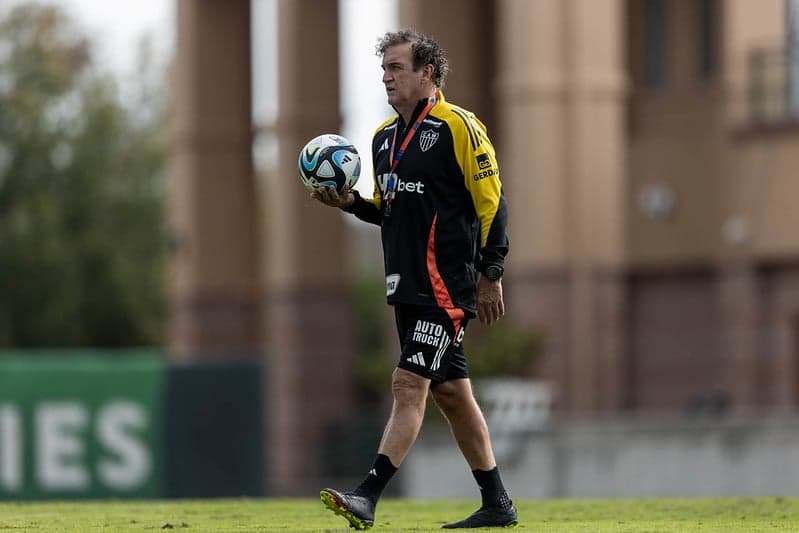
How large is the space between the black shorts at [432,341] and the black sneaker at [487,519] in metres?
0.67

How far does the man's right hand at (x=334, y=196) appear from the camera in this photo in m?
10.0

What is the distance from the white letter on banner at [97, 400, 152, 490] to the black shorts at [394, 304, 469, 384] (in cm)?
1355

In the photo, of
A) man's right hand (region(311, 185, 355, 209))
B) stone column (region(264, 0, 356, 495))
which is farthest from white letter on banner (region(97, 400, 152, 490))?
man's right hand (region(311, 185, 355, 209))

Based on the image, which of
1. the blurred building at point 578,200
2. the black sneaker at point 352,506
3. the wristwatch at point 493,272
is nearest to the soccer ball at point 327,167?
the wristwatch at point 493,272

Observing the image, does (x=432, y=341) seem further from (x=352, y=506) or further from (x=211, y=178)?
(x=211, y=178)

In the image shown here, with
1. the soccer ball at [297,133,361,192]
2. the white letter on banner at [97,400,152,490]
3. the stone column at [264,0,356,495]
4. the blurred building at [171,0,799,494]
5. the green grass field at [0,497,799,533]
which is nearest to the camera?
the soccer ball at [297,133,361,192]

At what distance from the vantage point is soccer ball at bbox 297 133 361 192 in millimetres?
10023

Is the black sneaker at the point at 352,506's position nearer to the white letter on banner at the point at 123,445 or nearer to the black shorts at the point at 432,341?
the black shorts at the point at 432,341

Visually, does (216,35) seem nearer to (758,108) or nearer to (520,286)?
(520,286)

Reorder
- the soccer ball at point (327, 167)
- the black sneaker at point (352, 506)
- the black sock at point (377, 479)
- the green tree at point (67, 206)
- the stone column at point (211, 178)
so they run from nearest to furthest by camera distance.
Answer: the black sneaker at point (352, 506)
the black sock at point (377, 479)
the soccer ball at point (327, 167)
the stone column at point (211, 178)
the green tree at point (67, 206)

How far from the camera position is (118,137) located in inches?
1702

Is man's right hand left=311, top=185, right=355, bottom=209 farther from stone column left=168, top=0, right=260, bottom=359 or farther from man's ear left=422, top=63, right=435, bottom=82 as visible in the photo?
stone column left=168, top=0, right=260, bottom=359

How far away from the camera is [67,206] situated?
4138 centimetres

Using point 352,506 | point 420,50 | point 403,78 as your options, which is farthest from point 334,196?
point 352,506
